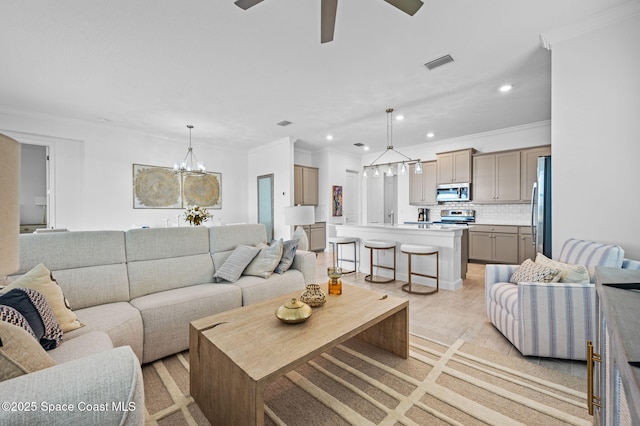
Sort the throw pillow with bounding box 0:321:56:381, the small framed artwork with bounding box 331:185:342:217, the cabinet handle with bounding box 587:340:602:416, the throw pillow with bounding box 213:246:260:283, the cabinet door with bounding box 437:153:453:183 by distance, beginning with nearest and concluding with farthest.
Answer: the throw pillow with bounding box 0:321:56:381 < the cabinet handle with bounding box 587:340:602:416 < the throw pillow with bounding box 213:246:260:283 < the cabinet door with bounding box 437:153:453:183 < the small framed artwork with bounding box 331:185:342:217

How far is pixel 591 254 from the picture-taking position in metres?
2.18

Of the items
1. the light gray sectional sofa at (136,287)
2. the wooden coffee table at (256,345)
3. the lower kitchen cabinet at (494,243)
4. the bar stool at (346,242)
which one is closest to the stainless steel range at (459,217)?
the lower kitchen cabinet at (494,243)

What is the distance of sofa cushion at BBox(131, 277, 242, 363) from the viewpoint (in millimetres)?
2055

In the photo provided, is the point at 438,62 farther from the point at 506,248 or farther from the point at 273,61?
the point at 506,248

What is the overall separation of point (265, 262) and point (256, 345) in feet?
5.00

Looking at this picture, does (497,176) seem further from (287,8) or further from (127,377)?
(127,377)

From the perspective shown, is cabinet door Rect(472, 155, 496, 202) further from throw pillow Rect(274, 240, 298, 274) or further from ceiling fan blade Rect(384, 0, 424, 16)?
ceiling fan blade Rect(384, 0, 424, 16)

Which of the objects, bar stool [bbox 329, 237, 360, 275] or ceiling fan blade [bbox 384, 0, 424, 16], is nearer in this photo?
ceiling fan blade [bbox 384, 0, 424, 16]

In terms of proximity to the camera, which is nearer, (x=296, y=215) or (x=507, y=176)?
(x=296, y=215)

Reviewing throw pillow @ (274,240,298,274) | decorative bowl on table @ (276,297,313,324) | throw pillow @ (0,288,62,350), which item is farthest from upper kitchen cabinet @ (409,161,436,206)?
throw pillow @ (0,288,62,350)

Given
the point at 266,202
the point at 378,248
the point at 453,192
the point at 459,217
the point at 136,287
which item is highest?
the point at 453,192

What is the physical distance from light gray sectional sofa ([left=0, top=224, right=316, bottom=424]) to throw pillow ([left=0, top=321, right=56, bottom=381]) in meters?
0.14

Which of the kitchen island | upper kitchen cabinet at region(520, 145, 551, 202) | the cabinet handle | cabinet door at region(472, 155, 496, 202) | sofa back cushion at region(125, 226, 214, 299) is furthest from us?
cabinet door at region(472, 155, 496, 202)

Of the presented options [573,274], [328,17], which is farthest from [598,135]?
[328,17]
